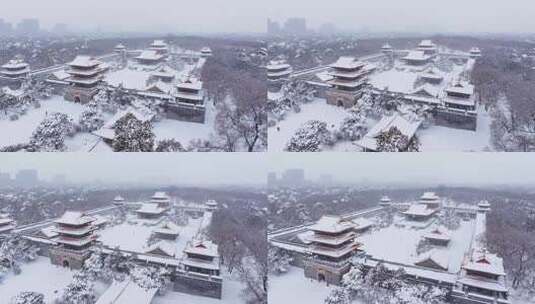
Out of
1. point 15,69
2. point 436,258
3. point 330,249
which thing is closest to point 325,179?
point 330,249

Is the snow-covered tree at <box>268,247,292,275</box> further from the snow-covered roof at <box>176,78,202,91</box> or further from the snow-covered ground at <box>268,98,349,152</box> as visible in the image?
the snow-covered roof at <box>176,78,202,91</box>

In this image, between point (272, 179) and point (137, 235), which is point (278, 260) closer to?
point (272, 179)

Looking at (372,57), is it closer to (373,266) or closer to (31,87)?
(373,266)

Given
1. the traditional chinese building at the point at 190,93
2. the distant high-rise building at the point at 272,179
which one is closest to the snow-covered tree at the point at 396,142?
the distant high-rise building at the point at 272,179

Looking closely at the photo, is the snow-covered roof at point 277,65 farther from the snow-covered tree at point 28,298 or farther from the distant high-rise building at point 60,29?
the snow-covered tree at point 28,298

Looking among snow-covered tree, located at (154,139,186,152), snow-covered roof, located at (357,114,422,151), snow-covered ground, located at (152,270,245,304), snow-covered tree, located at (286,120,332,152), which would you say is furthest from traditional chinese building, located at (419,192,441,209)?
snow-covered tree, located at (154,139,186,152)
